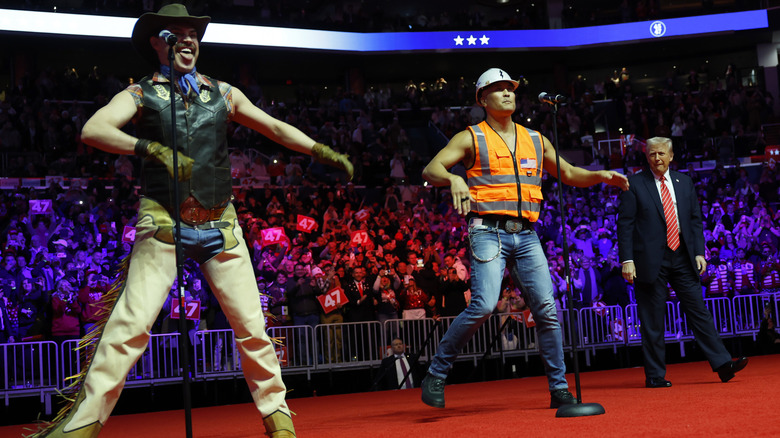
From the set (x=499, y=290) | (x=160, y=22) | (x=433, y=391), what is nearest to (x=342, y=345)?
(x=433, y=391)

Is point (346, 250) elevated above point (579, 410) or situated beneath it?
elevated above

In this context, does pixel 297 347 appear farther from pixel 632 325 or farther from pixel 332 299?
pixel 632 325

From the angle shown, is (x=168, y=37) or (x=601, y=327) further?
(x=601, y=327)

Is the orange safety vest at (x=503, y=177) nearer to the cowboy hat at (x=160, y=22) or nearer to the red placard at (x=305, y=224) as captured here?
the cowboy hat at (x=160, y=22)

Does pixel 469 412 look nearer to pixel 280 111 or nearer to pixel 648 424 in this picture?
pixel 648 424

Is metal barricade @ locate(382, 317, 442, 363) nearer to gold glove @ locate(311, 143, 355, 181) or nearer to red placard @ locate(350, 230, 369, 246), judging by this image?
red placard @ locate(350, 230, 369, 246)

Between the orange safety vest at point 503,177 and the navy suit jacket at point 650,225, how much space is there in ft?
5.79

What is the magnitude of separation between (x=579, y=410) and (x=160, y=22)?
313cm

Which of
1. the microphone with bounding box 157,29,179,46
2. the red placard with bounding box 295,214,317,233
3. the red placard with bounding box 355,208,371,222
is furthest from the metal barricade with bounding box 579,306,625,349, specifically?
the microphone with bounding box 157,29,179,46

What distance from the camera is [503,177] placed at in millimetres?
5836

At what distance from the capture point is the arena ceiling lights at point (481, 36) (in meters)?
28.3

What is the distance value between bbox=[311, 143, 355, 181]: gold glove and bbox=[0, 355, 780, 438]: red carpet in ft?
4.87

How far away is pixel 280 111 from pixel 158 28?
1985 centimetres

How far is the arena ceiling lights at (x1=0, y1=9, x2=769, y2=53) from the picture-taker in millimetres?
28297
